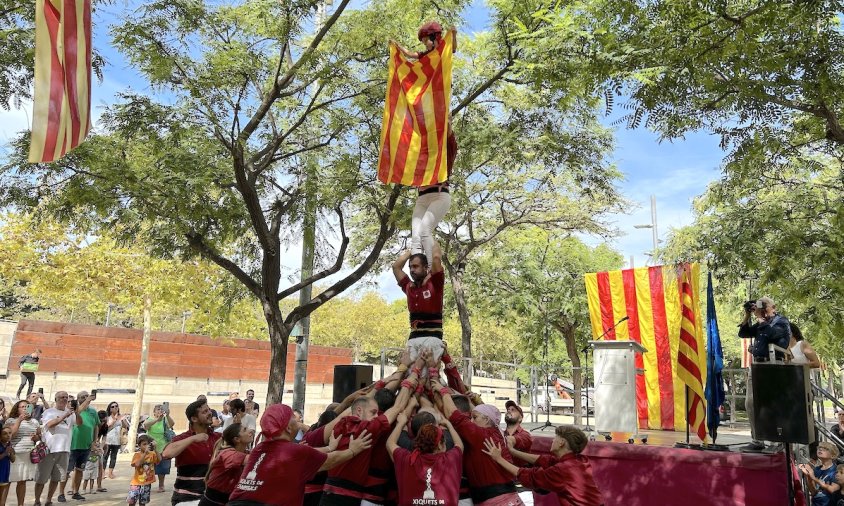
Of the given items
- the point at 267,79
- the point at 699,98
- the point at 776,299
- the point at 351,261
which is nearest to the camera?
the point at 699,98

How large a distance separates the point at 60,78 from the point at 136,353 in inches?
899

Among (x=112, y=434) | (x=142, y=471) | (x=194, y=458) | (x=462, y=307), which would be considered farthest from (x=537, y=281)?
(x=194, y=458)

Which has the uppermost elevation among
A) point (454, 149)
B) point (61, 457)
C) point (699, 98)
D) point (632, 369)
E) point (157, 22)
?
point (157, 22)

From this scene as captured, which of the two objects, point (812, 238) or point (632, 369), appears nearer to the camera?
point (632, 369)

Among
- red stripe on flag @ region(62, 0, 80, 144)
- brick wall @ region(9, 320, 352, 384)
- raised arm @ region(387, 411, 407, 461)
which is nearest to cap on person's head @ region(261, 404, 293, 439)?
raised arm @ region(387, 411, 407, 461)

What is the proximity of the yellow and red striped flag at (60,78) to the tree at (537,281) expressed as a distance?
59.4 feet

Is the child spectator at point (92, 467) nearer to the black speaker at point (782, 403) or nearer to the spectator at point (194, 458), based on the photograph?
the spectator at point (194, 458)

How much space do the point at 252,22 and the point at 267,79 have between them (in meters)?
2.73

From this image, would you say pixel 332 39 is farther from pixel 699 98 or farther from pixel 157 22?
pixel 699 98

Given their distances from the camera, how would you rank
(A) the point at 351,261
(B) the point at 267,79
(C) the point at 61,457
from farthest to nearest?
(A) the point at 351,261, (B) the point at 267,79, (C) the point at 61,457

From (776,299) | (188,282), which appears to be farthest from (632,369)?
(188,282)

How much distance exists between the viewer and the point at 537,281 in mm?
23141

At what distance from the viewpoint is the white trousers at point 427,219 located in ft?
22.0

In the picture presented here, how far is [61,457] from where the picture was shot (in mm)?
10352
